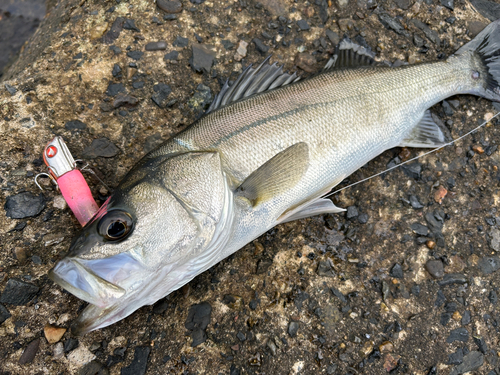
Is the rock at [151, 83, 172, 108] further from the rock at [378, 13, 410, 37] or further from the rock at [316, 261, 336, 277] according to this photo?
the rock at [378, 13, 410, 37]

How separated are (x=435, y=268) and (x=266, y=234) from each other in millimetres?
1379

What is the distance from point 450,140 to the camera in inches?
118

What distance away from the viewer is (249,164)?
228 cm

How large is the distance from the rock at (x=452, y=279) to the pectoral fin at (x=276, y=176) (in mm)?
1459

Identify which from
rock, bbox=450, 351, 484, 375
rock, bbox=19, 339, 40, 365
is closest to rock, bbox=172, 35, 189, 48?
rock, bbox=19, 339, 40, 365

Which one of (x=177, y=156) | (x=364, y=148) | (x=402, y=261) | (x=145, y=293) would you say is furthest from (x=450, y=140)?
(x=145, y=293)

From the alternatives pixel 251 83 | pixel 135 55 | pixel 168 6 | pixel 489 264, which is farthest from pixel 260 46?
pixel 489 264

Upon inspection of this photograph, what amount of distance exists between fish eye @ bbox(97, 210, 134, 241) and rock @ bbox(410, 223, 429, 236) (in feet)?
7.23

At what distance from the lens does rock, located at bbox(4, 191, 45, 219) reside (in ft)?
8.12

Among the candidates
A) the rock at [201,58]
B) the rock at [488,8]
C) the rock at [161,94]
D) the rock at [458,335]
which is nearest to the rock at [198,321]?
the rock at [161,94]

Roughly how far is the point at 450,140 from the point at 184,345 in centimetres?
284

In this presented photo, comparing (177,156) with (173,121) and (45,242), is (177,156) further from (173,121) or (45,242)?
(45,242)

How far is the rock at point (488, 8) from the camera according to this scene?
3.35m

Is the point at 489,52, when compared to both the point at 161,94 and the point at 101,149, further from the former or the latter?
the point at 101,149
